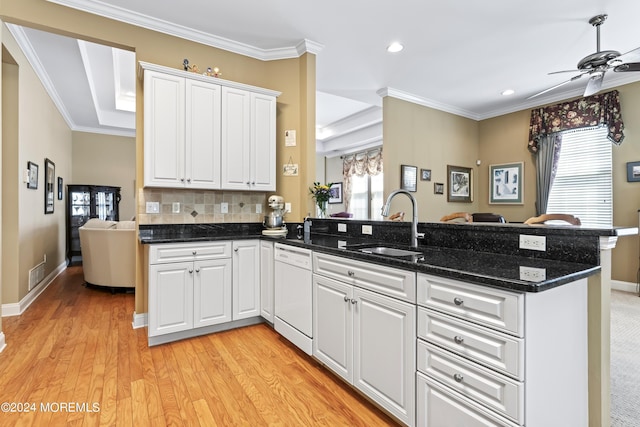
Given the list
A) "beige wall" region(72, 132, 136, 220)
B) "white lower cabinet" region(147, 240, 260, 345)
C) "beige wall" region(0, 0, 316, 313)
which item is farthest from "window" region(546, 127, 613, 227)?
"beige wall" region(72, 132, 136, 220)

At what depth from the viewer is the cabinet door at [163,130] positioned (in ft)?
9.05

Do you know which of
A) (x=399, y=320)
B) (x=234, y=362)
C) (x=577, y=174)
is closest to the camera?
(x=399, y=320)

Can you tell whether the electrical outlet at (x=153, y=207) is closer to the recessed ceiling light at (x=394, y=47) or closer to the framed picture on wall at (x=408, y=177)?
the recessed ceiling light at (x=394, y=47)

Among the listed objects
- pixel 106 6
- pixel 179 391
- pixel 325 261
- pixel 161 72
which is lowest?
pixel 179 391

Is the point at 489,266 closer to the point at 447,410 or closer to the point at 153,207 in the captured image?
the point at 447,410

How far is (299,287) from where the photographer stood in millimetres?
2438

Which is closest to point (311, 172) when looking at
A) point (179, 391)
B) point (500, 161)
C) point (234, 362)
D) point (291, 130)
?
point (291, 130)

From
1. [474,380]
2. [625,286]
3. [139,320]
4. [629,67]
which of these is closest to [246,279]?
[139,320]

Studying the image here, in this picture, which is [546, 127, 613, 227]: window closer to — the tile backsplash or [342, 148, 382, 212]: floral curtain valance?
[342, 148, 382, 212]: floral curtain valance

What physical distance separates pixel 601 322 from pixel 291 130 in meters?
3.03

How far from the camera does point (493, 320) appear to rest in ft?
3.94

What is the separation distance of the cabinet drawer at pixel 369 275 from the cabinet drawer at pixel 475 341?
132 millimetres

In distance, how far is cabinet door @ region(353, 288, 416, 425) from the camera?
1529 millimetres

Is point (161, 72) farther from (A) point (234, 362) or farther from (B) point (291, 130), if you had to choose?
(A) point (234, 362)
